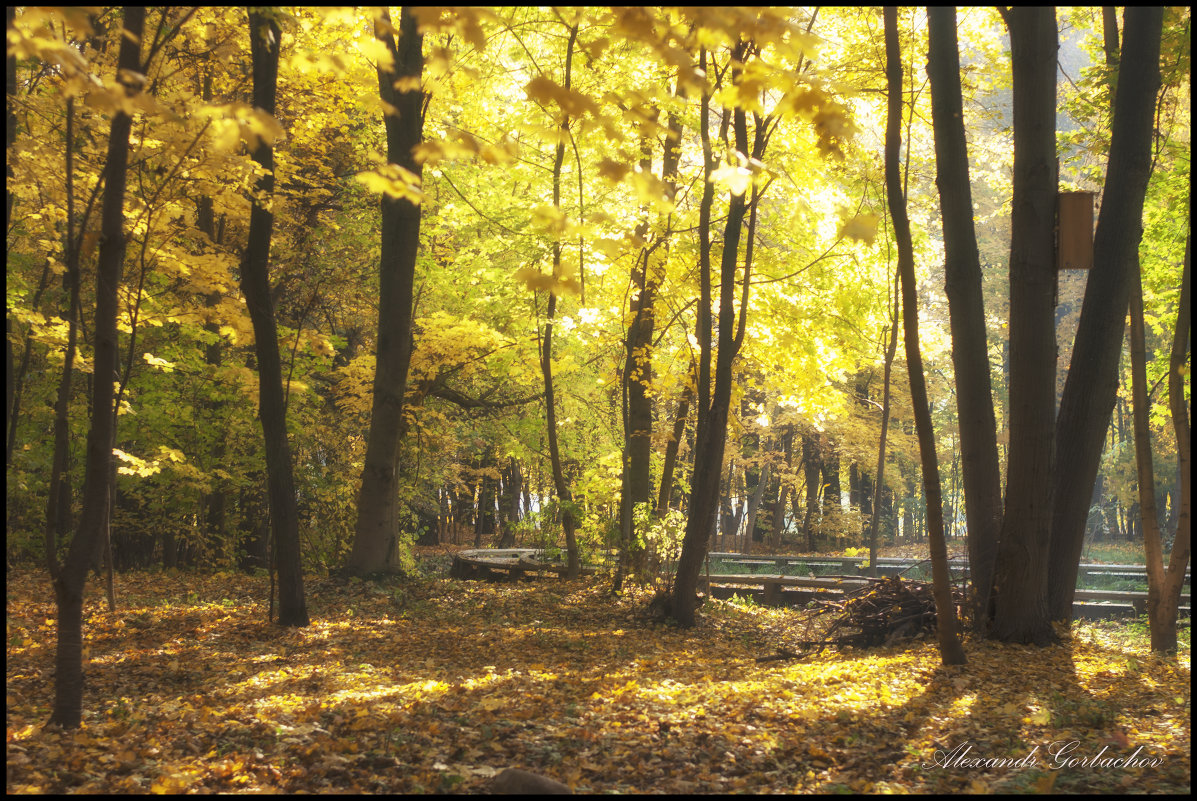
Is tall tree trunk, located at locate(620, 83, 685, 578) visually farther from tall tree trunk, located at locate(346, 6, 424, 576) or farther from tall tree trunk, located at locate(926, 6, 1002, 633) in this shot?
tall tree trunk, located at locate(926, 6, 1002, 633)

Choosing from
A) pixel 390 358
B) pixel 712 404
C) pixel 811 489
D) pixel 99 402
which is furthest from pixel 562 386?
pixel 811 489

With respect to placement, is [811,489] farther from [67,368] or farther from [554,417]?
[67,368]

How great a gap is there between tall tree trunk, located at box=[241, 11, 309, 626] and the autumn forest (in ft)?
0.16

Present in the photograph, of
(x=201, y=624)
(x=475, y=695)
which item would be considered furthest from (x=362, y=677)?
(x=201, y=624)

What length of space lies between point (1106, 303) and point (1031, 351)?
3.52 ft

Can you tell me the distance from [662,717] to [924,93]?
1027 centimetres

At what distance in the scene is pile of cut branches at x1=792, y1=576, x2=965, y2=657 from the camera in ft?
27.2

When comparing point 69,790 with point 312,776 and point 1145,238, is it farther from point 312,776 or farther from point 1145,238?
point 1145,238

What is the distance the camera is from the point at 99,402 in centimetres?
455

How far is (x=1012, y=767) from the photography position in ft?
13.5

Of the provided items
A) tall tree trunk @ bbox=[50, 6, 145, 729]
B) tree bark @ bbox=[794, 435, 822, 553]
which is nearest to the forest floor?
tall tree trunk @ bbox=[50, 6, 145, 729]

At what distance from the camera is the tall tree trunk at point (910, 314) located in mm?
5715

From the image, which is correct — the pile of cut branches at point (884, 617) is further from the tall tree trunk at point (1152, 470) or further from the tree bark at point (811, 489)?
the tree bark at point (811, 489)

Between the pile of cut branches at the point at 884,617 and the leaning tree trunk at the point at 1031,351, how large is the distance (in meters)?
0.95
